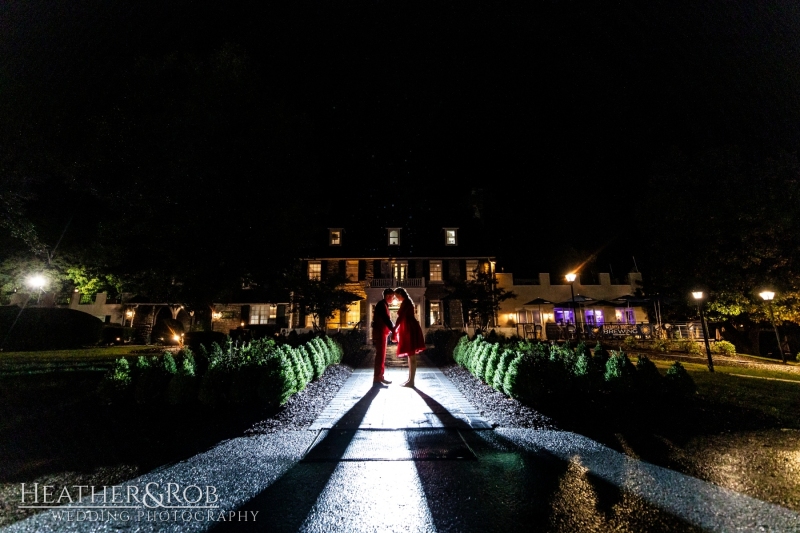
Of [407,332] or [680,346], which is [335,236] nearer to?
[407,332]

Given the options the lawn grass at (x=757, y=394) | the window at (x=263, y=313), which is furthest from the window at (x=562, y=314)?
the window at (x=263, y=313)

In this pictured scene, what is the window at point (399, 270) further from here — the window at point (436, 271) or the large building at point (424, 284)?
the window at point (436, 271)

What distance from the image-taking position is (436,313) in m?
26.7

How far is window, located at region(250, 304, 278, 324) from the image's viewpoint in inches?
1115

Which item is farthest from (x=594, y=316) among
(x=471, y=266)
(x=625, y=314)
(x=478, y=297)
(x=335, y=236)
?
(x=335, y=236)

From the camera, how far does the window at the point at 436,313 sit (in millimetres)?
26317

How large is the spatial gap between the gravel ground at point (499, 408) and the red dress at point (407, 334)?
55.1 inches

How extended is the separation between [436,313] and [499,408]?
20813mm

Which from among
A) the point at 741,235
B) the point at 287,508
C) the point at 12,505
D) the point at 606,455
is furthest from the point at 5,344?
the point at 741,235

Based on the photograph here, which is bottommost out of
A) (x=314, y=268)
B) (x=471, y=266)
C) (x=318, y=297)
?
(x=318, y=297)

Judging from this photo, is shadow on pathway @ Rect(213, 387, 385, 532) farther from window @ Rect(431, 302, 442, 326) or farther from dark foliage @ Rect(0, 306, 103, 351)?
window @ Rect(431, 302, 442, 326)

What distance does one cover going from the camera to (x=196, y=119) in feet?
39.5

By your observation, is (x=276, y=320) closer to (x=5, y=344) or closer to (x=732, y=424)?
(x=5, y=344)

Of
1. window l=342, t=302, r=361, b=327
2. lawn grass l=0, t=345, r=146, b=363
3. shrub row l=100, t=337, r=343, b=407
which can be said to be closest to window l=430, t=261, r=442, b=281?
window l=342, t=302, r=361, b=327
